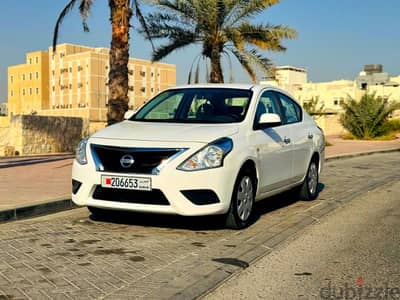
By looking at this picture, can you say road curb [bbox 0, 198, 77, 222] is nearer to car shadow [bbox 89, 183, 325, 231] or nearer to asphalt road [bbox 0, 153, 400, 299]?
asphalt road [bbox 0, 153, 400, 299]

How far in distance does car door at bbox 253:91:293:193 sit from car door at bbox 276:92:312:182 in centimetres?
18

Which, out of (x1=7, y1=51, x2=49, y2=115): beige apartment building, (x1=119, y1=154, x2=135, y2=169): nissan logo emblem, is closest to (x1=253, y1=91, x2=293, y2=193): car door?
(x1=119, y1=154, x2=135, y2=169): nissan logo emblem

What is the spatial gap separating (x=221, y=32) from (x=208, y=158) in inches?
646

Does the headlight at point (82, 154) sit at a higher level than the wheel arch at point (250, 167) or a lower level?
higher

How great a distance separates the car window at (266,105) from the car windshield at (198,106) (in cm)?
18

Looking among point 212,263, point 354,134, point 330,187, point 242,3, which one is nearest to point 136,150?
point 212,263

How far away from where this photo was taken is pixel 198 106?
7512 mm

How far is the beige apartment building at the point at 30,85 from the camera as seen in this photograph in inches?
4985

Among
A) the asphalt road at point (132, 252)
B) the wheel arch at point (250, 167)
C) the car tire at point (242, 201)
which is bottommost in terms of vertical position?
the asphalt road at point (132, 252)

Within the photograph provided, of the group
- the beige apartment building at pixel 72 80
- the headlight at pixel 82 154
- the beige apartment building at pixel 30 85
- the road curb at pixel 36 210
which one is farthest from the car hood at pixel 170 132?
the beige apartment building at pixel 30 85

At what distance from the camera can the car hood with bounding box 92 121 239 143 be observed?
6273 millimetres

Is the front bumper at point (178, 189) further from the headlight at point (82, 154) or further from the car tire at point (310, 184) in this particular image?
the car tire at point (310, 184)

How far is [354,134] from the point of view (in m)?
33.8

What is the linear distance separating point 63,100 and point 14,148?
106 meters
